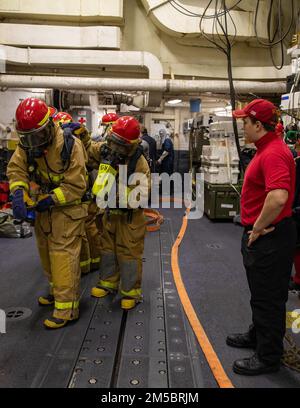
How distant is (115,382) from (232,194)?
503 centimetres

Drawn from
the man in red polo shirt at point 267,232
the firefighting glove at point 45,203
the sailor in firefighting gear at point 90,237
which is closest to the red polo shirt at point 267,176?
the man in red polo shirt at point 267,232

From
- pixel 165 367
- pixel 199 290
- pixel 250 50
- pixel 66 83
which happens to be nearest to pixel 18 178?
pixel 165 367

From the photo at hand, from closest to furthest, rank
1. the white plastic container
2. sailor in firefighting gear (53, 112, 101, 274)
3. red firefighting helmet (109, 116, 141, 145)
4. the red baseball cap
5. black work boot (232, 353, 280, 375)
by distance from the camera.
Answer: the red baseball cap → black work boot (232, 353, 280, 375) → red firefighting helmet (109, 116, 141, 145) → sailor in firefighting gear (53, 112, 101, 274) → the white plastic container

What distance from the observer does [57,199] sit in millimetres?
2770

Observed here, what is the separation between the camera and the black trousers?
2.17 meters

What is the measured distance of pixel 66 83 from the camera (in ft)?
21.0

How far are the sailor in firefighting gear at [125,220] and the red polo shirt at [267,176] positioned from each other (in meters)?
1.07

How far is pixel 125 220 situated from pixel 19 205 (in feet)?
3.08

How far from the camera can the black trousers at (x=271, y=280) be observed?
217 cm

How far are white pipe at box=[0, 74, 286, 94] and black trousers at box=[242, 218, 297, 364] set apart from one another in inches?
190

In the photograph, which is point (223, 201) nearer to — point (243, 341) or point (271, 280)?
point (243, 341)

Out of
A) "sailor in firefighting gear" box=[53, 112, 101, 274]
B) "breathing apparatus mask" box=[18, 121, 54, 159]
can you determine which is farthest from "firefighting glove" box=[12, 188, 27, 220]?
"sailor in firefighting gear" box=[53, 112, 101, 274]

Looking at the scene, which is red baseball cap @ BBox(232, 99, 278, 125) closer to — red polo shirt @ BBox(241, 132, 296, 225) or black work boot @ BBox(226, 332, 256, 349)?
red polo shirt @ BBox(241, 132, 296, 225)
